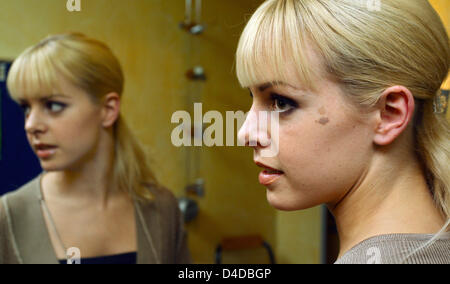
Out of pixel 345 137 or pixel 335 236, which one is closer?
pixel 345 137

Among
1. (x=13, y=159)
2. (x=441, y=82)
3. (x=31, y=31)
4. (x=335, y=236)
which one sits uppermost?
(x=31, y=31)

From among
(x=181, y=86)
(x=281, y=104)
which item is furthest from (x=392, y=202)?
(x=181, y=86)

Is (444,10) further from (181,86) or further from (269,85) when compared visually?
(181,86)

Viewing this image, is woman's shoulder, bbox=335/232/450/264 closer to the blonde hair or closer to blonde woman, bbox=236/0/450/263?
blonde woman, bbox=236/0/450/263

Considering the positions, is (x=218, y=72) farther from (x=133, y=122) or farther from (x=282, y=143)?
(x=282, y=143)

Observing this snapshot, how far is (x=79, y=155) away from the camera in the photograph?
0.66 m

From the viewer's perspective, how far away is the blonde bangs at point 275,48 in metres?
0.42

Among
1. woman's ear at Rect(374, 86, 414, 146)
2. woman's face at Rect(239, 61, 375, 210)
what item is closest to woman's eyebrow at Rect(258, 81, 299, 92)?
woman's face at Rect(239, 61, 375, 210)

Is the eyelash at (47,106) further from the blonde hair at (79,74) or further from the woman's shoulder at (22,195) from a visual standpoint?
the woman's shoulder at (22,195)

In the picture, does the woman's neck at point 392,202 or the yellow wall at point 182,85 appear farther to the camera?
the yellow wall at point 182,85

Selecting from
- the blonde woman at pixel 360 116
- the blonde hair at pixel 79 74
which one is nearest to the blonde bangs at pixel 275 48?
the blonde woman at pixel 360 116

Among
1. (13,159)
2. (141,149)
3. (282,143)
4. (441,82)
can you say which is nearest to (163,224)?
(141,149)
